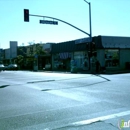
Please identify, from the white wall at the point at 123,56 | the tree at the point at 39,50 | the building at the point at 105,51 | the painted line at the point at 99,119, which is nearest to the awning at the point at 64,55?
the building at the point at 105,51

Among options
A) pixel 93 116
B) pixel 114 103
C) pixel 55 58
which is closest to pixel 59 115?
pixel 93 116

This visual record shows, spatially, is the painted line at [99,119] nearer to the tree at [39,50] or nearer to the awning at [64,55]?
the awning at [64,55]

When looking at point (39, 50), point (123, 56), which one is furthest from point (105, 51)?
point (39, 50)

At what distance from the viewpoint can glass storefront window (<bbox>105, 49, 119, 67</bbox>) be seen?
120ft

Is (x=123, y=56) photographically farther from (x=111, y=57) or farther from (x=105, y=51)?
(x=105, y=51)

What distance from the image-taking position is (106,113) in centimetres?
729

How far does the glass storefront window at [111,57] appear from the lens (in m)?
36.5

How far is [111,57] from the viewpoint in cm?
3681

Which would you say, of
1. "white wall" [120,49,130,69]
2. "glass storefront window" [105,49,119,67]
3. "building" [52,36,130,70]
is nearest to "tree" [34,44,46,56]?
"building" [52,36,130,70]

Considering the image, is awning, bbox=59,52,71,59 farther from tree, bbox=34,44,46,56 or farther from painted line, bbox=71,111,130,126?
painted line, bbox=71,111,130,126

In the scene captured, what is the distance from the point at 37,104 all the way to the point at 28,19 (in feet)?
51.8

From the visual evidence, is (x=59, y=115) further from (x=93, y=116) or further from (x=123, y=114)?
(x=123, y=114)

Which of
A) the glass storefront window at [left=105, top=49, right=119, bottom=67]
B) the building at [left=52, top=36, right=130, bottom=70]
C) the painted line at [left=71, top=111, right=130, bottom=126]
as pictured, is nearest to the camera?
the painted line at [left=71, top=111, right=130, bottom=126]

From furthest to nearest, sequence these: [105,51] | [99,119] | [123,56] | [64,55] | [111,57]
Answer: [64,55] < [123,56] < [111,57] < [105,51] < [99,119]
